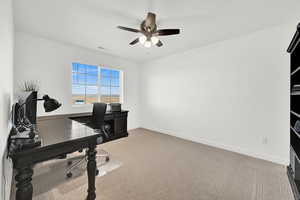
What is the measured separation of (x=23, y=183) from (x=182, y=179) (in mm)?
1796

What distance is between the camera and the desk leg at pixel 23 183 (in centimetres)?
96

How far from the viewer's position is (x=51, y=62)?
3.07 m

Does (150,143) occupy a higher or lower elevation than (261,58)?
lower

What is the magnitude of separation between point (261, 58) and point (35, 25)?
4330 mm

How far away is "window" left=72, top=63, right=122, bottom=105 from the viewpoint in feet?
11.9

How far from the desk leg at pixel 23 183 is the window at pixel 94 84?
9.49 feet

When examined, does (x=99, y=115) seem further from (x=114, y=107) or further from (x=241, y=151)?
(x=241, y=151)

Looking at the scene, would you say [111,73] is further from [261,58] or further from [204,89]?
[261,58]

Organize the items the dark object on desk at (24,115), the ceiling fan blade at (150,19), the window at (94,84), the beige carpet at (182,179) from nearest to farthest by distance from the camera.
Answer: the dark object on desk at (24,115) < the beige carpet at (182,179) < the ceiling fan blade at (150,19) < the window at (94,84)

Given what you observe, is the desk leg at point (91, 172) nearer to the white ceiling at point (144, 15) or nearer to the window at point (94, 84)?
the white ceiling at point (144, 15)

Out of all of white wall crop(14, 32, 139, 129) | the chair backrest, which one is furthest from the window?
the chair backrest

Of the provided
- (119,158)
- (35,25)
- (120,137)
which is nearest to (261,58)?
(119,158)

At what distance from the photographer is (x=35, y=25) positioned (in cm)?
240

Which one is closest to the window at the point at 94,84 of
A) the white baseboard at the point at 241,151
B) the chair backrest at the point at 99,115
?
the chair backrest at the point at 99,115
